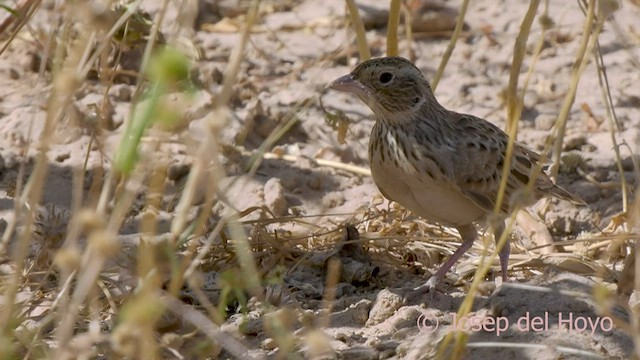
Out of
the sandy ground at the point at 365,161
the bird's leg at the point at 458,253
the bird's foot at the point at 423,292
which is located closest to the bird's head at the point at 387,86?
the sandy ground at the point at 365,161

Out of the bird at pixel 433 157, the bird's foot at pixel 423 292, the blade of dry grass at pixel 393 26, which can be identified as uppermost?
the blade of dry grass at pixel 393 26

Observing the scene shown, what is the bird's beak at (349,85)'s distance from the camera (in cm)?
511

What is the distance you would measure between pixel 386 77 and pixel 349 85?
174mm

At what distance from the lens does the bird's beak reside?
5.11 metres

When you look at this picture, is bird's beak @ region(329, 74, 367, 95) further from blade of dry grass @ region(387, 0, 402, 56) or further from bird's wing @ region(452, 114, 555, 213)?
blade of dry grass @ region(387, 0, 402, 56)

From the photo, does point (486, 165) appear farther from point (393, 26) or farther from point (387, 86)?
point (393, 26)

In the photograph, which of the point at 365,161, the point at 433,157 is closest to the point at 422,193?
the point at 433,157

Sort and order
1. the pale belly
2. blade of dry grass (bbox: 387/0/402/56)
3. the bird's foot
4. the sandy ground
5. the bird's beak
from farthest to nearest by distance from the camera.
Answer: blade of dry grass (bbox: 387/0/402/56), the bird's beak, the pale belly, the bird's foot, the sandy ground

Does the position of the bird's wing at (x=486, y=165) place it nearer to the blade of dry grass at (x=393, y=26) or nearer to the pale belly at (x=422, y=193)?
the pale belly at (x=422, y=193)

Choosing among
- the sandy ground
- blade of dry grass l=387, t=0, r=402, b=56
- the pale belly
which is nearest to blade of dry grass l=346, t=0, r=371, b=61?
blade of dry grass l=387, t=0, r=402, b=56

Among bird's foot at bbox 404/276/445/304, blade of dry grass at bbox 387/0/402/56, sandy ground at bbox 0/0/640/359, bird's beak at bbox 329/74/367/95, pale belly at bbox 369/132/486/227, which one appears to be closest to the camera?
sandy ground at bbox 0/0/640/359

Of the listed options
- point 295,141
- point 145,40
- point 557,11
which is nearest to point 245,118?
point 295,141

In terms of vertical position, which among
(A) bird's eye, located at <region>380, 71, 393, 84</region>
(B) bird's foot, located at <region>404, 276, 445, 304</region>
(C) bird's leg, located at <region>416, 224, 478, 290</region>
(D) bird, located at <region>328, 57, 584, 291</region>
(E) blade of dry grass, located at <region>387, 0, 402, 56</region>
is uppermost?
(E) blade of dry grass, located at <region>387, 0, 402, 56</region>

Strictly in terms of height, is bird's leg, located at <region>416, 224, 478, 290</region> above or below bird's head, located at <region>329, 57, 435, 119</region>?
below
